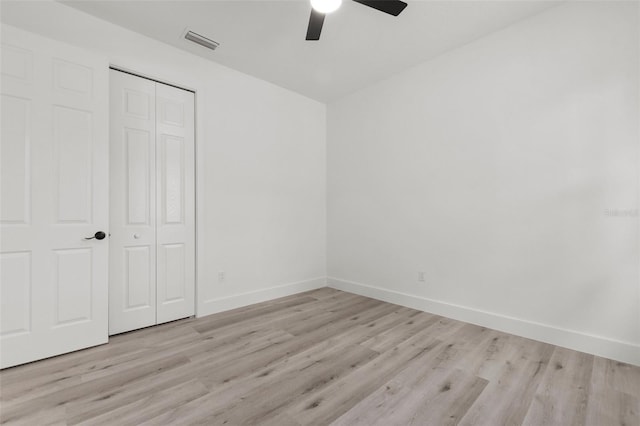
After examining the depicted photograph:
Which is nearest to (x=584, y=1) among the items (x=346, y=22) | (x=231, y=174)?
(x=346, y=22)

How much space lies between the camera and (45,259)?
2.32m

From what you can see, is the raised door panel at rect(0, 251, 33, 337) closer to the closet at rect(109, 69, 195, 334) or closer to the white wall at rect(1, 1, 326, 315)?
the closet at rect(109, 69, 195, 334)

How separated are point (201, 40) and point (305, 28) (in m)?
1.10

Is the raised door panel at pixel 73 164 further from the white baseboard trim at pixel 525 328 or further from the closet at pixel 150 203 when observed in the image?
the white baseboard trim at pixel 525 328

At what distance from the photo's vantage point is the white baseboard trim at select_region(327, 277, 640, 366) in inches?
89.0

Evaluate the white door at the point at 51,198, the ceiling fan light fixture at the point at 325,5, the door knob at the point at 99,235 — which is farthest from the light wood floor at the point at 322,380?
the ceiling fan light fixture at the point at 325,5

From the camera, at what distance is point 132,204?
9.46ft

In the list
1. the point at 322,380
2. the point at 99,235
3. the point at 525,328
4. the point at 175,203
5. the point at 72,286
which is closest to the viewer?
the point at 322,380

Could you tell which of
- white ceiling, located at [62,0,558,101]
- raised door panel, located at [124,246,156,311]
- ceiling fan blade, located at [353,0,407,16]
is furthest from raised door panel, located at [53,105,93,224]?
ceiling fan blade, located at [353,0,407,16]

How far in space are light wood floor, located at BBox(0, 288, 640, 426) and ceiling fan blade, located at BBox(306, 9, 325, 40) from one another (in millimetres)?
2644

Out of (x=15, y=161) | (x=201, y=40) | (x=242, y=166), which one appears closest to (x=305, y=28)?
(x=201, y=40)

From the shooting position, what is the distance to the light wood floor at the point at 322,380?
5.44 feet

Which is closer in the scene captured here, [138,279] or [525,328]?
[525,328]

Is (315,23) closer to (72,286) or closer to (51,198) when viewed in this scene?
(51,198)
